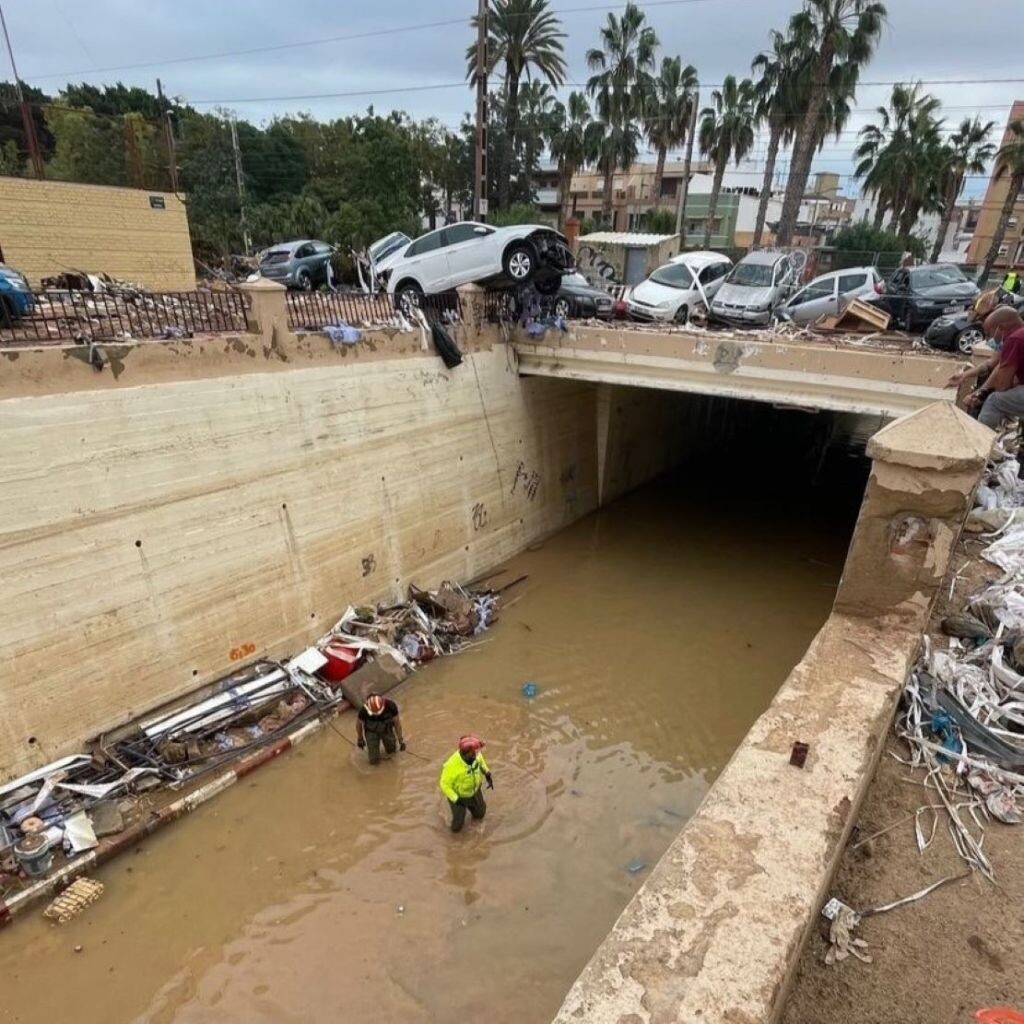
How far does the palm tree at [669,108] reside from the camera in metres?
36.0

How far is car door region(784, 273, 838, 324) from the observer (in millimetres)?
16172

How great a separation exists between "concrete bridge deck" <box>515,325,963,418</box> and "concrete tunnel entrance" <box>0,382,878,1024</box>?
4.35m

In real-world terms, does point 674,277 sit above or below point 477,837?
above

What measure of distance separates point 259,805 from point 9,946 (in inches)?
102

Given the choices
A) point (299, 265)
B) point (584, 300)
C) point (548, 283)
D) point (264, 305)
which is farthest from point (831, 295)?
point (299, 265)

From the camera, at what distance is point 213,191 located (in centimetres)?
2841

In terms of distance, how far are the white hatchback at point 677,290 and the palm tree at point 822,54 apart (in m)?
13.7

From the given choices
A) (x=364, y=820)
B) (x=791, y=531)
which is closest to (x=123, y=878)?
(x=364, y=820)

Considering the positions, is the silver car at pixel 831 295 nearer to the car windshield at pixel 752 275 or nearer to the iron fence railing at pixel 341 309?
the car windshield at pixel 752 275

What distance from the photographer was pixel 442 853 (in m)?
7.69

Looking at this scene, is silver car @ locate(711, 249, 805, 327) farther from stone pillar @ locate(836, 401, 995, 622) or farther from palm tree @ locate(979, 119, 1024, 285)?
palm tree @ locate(979, 119, 1024, 285)

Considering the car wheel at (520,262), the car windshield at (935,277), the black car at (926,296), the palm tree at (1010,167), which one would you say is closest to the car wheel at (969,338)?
the black car at (926,296)

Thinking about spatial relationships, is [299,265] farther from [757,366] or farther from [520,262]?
[757,366]

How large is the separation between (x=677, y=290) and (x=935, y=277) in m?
5.65
